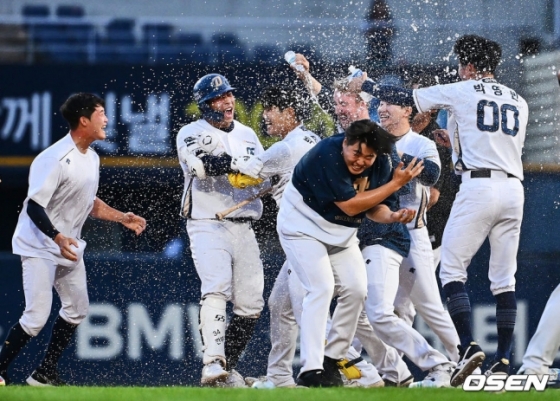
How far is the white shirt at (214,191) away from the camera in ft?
28.8

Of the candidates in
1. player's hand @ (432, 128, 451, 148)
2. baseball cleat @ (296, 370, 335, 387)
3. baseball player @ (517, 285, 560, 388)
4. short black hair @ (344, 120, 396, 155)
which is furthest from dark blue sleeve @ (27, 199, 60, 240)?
baseball player @ (517, 285, 560, 388)

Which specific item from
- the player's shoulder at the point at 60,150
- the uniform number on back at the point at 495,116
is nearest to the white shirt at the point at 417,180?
the uniform number on back at the point at 495,116

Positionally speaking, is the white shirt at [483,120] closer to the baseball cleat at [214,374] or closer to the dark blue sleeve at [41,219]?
the baseball cleat at [214,374]

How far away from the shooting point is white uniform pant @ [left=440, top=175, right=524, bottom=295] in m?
8.38

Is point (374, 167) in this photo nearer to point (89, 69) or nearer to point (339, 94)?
point (339, 94)

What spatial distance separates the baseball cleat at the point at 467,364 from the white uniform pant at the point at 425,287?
1.85ft

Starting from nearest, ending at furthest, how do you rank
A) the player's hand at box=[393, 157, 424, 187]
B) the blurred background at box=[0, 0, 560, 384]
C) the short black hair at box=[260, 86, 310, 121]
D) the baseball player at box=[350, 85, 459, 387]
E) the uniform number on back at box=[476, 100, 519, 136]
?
the player's hand at box=[393, 157, 424, 187], the baseball player at box=[350, 85, 459, 387], the uniform number on back at box=[476, 100, 519, 136], the short black hair at box=[260, 86, 310, 121], the blurred background at box=[0, 0, 560, 384]

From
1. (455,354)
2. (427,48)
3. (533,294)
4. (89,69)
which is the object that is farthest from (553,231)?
(89,69)

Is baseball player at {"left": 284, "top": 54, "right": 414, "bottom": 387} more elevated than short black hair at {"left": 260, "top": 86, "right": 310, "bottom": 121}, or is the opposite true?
short black hair at {"left": 260, "top": 86, "right": 310, "bottom": 121}

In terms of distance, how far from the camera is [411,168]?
23.5 ft

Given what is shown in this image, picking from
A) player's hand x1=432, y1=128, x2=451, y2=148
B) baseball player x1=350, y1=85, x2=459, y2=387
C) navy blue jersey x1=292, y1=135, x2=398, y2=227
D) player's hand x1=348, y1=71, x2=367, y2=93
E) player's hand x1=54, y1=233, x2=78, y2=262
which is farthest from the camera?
player's hand x1=432, y1=128, x2=451, y2=148

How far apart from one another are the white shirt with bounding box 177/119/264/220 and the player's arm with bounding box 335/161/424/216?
160cm

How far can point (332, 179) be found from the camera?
24.0 feet

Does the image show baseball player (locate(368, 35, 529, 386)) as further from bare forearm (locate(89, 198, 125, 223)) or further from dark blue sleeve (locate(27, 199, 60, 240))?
dark blue sleeve (locate(27, 199, 60, 240))
